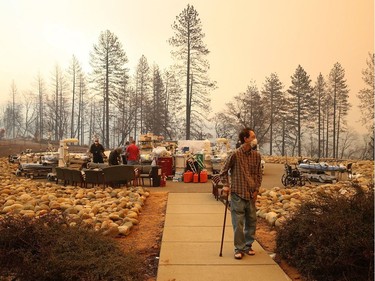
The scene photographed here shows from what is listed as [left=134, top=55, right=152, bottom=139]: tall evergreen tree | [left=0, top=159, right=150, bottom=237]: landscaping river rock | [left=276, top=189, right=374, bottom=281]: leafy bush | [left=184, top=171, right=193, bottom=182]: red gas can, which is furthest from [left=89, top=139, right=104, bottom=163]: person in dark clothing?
[left=134, top=55, right=152, bottom=139]: tall evergreen tree

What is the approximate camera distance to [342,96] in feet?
209

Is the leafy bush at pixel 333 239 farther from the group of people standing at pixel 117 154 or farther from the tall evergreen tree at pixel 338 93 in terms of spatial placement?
the tall evergreen tree at pixel 338 93

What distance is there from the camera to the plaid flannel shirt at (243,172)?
20.7ft

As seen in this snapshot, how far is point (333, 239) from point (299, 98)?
197 feet

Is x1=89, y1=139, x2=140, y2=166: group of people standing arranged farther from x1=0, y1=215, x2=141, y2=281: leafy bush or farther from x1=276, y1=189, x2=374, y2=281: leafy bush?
x1=276, y1=189, x2=374, y2=281: leafy bush

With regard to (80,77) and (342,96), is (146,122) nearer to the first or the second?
(80,77)

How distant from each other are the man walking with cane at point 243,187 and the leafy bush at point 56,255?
1.76 m

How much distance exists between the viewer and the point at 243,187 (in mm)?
6281

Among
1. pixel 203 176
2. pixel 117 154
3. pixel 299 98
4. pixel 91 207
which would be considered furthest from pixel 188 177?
pixel 299 98

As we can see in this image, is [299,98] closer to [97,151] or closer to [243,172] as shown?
[97,151]

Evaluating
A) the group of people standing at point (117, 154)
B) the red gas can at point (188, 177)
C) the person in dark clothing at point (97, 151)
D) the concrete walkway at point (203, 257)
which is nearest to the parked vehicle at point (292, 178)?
the red gas can at point (188, 177)

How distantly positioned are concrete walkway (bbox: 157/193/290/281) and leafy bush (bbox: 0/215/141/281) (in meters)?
0.76

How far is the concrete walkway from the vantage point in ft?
17.9

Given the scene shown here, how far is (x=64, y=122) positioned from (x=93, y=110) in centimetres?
1098
